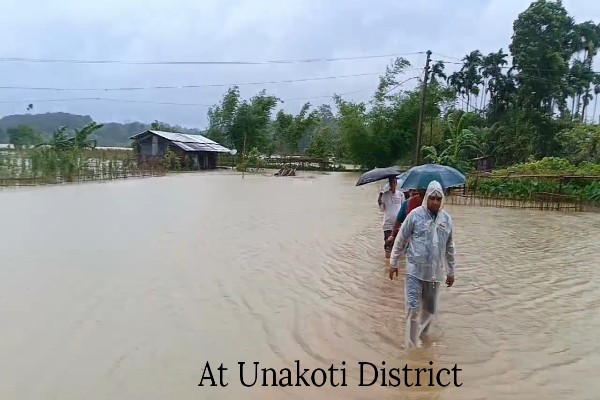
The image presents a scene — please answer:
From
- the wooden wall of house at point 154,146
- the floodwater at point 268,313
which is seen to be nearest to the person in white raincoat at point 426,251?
the floodwater at point 268,313

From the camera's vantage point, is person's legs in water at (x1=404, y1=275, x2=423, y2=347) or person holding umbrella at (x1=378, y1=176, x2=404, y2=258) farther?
person holding umbrella at (x1=378, y1=176, x2=404, y2=258)

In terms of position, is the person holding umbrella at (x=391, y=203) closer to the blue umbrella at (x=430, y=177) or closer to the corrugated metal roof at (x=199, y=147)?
the blue umbrella at (x=430, y=177)

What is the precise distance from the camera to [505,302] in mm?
6766

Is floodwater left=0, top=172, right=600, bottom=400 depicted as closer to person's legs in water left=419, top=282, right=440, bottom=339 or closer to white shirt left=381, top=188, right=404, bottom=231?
person's legs in water left=419, top=282, right=440, bottom=339

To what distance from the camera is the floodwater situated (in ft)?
14.6

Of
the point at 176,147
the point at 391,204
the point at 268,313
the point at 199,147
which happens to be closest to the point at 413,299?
the point at 268,313

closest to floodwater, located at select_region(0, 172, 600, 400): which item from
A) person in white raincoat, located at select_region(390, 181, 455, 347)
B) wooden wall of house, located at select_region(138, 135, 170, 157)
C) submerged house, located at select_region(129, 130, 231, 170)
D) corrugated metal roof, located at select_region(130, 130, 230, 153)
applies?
person in white raincoat, located at select_region(390, 181, 455, 347)

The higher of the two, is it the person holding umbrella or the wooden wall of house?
the wooden wall of house

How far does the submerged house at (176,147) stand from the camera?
45.1 meters

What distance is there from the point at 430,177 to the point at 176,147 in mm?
40885

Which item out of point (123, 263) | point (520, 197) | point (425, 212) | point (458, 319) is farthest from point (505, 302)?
point (520, 197)

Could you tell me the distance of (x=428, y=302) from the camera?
4.96 m

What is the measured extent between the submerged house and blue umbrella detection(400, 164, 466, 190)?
39.6m

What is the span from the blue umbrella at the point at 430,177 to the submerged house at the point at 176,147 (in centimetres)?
3955
